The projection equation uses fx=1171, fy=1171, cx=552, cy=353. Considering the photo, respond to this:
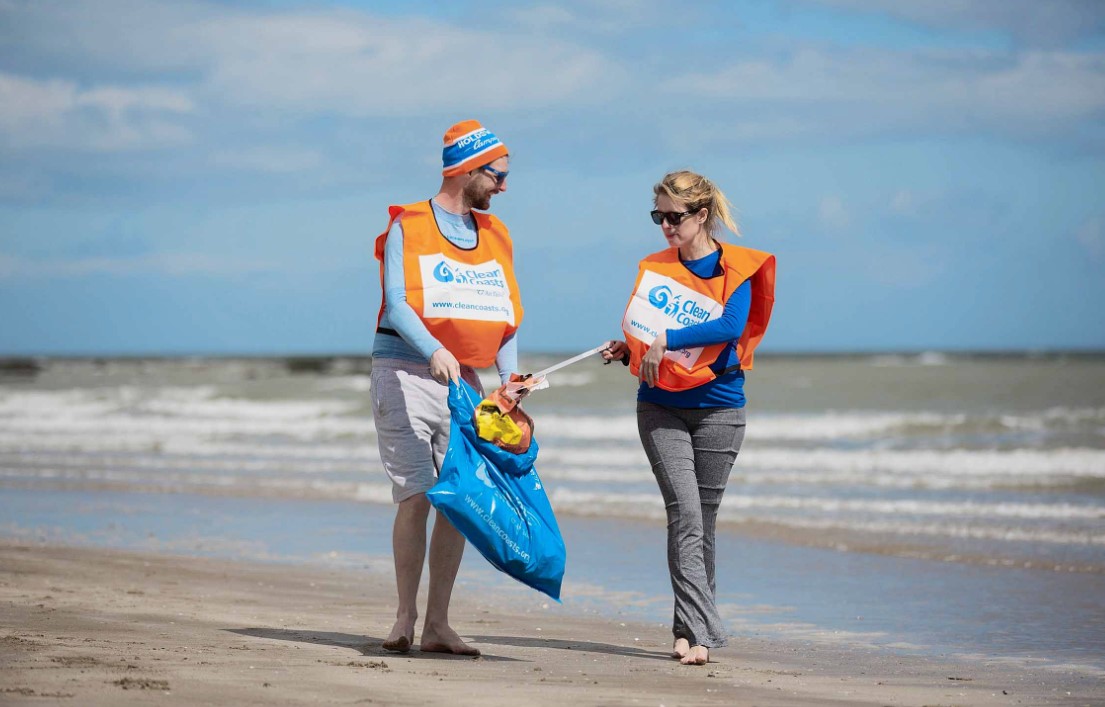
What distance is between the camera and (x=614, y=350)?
15.0 ft

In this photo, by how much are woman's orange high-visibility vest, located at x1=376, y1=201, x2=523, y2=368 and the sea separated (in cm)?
210

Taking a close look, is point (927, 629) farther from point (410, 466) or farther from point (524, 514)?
point (410, 466)

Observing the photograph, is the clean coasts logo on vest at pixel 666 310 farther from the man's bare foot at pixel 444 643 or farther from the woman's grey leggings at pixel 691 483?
the man's bare foot at pixel 444 643

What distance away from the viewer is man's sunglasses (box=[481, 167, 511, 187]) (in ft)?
14.4

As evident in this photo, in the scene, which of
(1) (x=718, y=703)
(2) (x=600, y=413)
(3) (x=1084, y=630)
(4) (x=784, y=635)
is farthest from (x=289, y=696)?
(2) (x=600, y=413)

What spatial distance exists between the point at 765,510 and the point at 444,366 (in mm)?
6469

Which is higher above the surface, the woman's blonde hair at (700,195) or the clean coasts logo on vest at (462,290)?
the woman's blonde hair at (700,195)

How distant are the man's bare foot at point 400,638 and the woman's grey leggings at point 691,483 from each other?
102cm

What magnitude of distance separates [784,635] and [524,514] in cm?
177

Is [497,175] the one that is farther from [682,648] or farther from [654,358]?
[682,648]

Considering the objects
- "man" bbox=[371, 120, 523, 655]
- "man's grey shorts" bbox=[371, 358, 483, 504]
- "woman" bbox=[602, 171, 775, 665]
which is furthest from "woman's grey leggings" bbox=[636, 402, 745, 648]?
"man's grey shorts" bbox=[371, 358, 483, 504]

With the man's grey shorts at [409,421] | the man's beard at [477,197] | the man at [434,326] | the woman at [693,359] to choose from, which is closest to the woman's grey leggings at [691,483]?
the woman at [693,359]

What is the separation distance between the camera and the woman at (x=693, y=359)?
441cm

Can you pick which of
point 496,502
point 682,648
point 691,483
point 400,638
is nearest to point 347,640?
point 400,638
